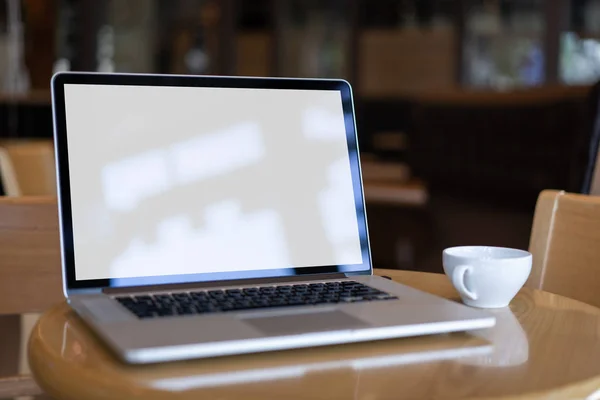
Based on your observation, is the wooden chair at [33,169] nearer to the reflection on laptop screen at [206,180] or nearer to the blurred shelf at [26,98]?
the reflection on laptop screen at [206,180]

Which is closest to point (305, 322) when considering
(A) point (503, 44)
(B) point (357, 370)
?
(B) point (357, 370)

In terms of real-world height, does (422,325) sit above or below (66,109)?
below

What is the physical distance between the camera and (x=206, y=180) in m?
0.92

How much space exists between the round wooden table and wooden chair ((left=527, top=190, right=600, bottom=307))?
380mm

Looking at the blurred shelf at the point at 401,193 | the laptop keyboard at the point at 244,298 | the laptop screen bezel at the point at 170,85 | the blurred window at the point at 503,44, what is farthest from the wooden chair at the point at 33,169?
the blurred window at the point at 503,44

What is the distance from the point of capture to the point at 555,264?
1.17m

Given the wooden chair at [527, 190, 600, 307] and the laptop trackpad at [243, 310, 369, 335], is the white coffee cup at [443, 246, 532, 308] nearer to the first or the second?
the laptop trackpad at [243, 310, 369, 335]

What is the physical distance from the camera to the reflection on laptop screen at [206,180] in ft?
2.83

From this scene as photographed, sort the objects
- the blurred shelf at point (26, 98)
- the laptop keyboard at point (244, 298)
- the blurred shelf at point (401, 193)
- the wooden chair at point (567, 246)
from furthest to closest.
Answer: the blurred shelf at point (26, 98), the blurred shelf at point (401, 193), the wooden chair at point (567, 246), the laptop keyboard at point (244, 298)

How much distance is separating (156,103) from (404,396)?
0.48m

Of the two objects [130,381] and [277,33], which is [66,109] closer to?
[130,381]

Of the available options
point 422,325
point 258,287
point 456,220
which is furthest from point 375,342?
point 456,220

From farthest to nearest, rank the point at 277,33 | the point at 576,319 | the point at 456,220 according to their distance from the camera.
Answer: the point at 277,33 < the point at 456,220 < the point at 576,319

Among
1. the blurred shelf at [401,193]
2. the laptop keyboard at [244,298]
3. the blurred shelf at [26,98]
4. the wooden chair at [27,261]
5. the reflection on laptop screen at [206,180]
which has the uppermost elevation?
the reflection on laptop screen at [206,180]
